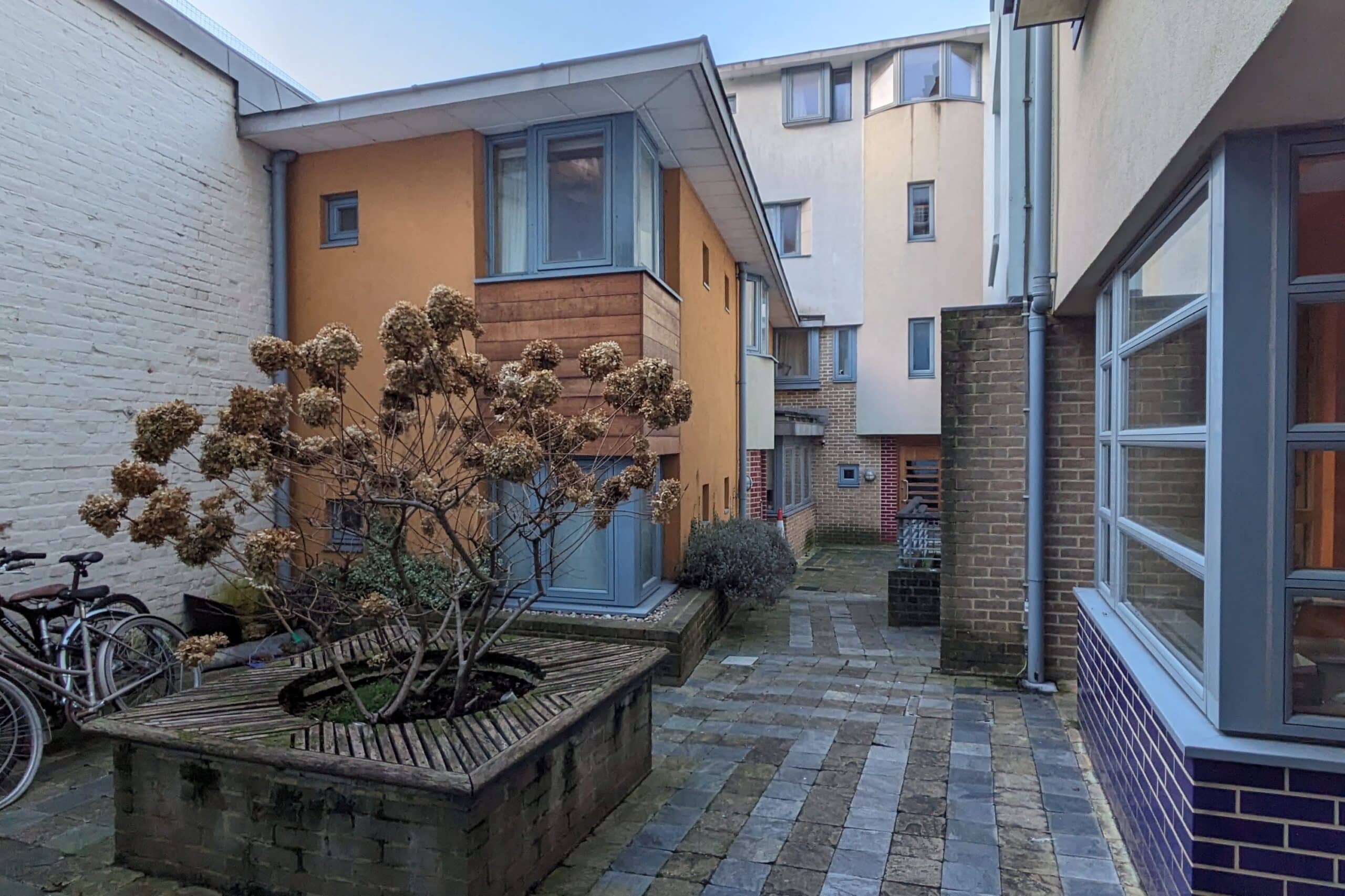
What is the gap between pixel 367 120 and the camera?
616cm

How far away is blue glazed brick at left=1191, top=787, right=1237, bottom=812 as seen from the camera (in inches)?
90.9

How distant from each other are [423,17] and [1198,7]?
406 inches

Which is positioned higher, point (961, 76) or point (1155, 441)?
point (961, 76)

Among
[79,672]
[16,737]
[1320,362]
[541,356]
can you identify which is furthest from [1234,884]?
[79,672]

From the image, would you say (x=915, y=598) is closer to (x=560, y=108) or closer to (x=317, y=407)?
(x=560, y=108)

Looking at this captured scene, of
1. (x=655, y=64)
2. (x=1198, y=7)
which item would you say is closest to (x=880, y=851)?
(x=1198, y=7)

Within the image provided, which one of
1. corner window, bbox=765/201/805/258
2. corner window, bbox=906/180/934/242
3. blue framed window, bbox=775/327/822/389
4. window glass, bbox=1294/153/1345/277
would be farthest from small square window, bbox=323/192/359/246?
corner window, bbox=906/180/934/242

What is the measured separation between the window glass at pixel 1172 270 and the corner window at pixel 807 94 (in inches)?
527

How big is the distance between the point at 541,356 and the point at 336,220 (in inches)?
168

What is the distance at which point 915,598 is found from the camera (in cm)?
799

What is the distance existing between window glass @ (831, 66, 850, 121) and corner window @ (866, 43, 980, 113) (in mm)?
561

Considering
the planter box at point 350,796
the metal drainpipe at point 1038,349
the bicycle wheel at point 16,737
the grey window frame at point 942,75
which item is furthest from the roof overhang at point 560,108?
the grey window frame at point 942,75

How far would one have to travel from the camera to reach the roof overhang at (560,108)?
215 inches

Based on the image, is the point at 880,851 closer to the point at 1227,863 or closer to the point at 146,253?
the point at 1227,863
